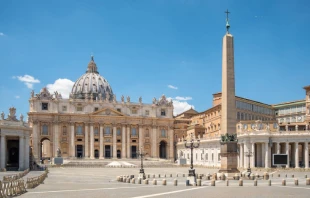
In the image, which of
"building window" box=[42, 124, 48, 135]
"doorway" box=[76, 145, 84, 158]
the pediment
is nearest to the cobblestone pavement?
"building window" box=[42, 124, 48, 135]

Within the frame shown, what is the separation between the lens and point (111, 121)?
10294 centimetres

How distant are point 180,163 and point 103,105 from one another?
95.4 feet

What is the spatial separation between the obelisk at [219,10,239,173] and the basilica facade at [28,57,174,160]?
6235 cm

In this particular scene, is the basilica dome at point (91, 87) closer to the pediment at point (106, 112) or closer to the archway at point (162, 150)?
the pediment at point (106, 112)

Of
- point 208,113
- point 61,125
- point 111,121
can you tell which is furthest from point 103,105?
point 208,113

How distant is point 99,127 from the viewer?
10219 centimetres

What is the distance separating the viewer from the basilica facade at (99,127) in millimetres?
97688

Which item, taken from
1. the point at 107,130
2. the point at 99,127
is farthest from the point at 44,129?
the point at 107,130

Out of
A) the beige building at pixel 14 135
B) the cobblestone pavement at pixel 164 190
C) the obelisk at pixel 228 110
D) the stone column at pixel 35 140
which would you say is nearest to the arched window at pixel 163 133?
the stone column at pixel 35 140

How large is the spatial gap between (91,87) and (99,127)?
96.7 feet

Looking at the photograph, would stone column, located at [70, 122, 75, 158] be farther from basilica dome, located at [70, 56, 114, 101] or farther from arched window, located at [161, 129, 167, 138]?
basilica dome, located at [70, 56, 114, 101]

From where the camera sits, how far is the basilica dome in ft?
421

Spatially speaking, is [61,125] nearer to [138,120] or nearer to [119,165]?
[138,120]

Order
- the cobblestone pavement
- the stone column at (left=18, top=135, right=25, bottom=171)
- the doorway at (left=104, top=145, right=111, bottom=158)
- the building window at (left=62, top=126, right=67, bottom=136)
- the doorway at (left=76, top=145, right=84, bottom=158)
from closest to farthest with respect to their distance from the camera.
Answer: the cobblestone pavement < the stone column at (left=18, top=135, right=25, bottom=171) < the building window at (left=62, top=126, right=67, bottom=136) < the doorway at (left=76, top=145, right=84, bottom=158) < the doorway at (left=104, top=145, right=111, bottom=158)
